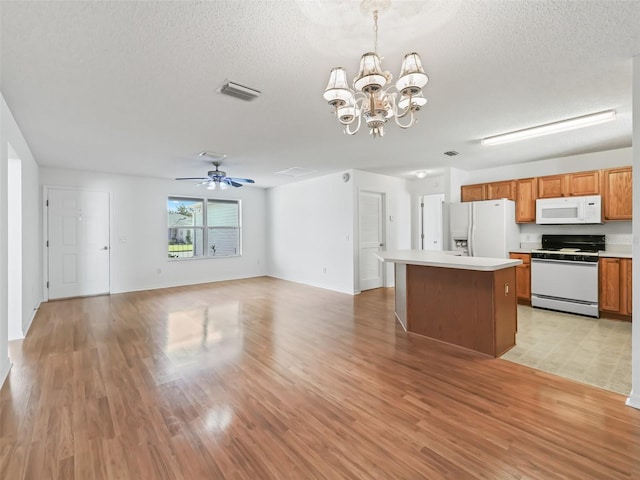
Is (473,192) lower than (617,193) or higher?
higher

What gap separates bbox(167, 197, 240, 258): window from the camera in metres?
7.21

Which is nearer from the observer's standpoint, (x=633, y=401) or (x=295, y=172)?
(x=633, y=401)

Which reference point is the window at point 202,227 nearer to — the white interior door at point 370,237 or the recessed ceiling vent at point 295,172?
the recessed ceiling vent at point 295,172

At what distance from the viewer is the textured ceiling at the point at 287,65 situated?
68.0 inches

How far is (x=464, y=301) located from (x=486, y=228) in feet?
8.45

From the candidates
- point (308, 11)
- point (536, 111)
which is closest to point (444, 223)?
point (536, 111)

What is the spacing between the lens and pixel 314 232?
7113 millimetres

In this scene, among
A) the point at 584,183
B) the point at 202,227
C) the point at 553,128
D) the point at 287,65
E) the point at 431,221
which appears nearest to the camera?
the point at 287,65

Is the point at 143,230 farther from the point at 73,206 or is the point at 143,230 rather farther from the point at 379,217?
the point at 379,217

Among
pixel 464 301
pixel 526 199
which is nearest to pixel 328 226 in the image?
pixel 526 199

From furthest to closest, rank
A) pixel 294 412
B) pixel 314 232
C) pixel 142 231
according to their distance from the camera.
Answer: pixel 314 232
pixel 142 231
pixel 294 412

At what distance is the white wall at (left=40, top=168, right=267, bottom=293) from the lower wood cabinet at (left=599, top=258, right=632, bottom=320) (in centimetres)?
733

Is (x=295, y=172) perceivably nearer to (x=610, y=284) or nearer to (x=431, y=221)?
(x=431, y=221)

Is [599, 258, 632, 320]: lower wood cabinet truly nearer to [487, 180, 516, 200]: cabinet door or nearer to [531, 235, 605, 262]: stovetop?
[531, 235, 605, 262]: stovetop
